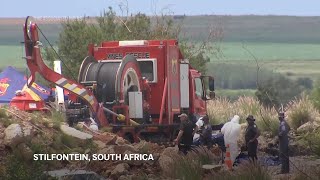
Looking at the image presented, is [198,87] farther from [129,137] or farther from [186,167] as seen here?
[186,167]

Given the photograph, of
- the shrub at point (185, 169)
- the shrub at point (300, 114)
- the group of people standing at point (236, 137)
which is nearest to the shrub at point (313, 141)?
the shrub at point (300, 114)

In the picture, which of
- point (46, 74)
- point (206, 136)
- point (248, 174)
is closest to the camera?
point (248, 174)

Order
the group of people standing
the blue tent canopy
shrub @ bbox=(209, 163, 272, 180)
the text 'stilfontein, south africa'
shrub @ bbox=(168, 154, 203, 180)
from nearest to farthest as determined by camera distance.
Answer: shrub @ bbox=(209, 163, 272, 180)
shrub @ bbox=(168, 154, 203, 180)
the text 'stilfontein, south africa'
the group of people standing
the blue tent canopy

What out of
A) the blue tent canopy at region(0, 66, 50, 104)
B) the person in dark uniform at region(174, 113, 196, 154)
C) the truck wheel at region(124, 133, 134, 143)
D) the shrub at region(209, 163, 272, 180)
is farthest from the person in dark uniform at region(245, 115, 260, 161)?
the blue tent canopy at region(0, 66, 50, 104)

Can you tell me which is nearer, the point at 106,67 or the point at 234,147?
the point at 234,147

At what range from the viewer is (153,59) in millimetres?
29266

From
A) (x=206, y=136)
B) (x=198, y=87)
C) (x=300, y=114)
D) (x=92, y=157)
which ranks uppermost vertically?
(x=92, y=157)

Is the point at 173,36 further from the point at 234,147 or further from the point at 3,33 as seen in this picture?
the point at 3,33

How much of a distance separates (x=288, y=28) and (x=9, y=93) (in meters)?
96.2

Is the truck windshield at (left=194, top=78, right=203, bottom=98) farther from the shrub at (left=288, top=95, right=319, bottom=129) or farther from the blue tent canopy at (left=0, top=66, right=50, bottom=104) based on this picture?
the blue tent canopy at (left=0, top=66, right=50, bottom=104)

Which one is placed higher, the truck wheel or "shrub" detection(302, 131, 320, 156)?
the truck wheel

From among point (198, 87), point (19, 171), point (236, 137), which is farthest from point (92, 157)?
point (198, 87)

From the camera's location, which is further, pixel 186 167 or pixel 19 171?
pixel 186 167

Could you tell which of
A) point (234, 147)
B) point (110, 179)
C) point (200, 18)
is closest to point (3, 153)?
point (110, 179)
